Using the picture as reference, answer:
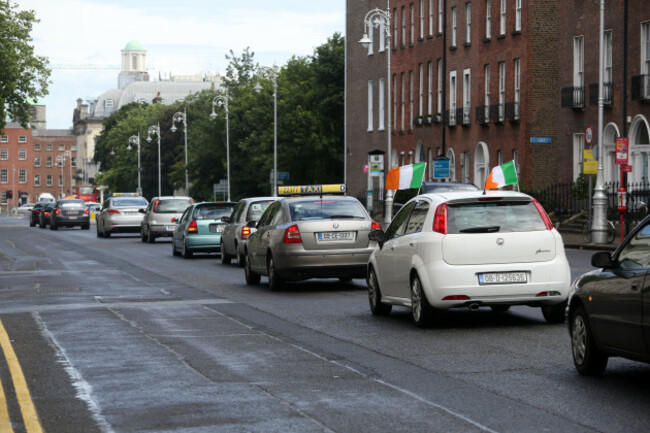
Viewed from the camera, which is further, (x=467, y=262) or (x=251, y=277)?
(x=251, y=277)

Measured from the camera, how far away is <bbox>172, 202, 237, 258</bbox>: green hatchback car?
3491 cm

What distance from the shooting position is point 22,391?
1002 centimetres

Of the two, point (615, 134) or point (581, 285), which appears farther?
point (615, 134)

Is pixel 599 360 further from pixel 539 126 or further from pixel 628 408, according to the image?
pixel 539 126

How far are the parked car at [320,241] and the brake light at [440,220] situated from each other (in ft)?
21.3

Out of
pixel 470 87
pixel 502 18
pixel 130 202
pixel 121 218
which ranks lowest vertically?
pixel 121 218

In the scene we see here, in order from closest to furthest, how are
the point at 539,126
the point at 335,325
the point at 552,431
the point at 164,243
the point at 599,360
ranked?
the point at 552,431
the point at 599,360
the point at 335,325
the point at 164,243
the point at 539,126

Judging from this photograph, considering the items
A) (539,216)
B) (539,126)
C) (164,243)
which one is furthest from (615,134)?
(539,216)

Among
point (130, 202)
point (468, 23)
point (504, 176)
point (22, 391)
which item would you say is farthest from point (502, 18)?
point (22, 391)

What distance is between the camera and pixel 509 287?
47.4 ft

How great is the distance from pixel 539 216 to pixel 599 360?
14.6 ft

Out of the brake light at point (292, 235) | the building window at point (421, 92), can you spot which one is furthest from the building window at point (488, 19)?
the brake light at point (292, 235)

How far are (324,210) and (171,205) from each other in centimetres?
2545

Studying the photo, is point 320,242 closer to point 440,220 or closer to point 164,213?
point 440,220
